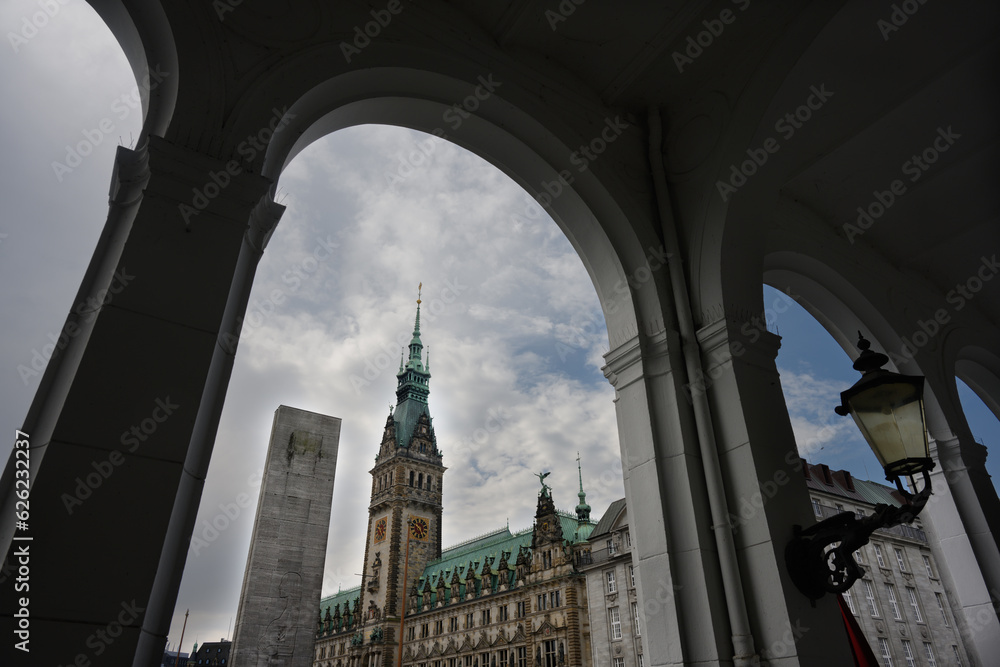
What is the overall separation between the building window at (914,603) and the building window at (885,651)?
131 inches

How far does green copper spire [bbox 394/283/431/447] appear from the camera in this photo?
7256 centimetres

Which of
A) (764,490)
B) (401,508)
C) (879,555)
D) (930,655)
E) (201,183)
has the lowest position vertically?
(764,490)

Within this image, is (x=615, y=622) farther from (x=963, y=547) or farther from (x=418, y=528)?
(x=418, y=528)

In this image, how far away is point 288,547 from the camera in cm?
777

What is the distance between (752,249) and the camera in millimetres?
4613

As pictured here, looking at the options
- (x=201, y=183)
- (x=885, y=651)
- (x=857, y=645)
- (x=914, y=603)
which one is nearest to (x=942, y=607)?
(x=914, y=603)

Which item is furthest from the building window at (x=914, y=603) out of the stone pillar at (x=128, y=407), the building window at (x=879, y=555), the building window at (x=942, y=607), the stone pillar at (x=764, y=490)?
the stone pillar at (x=128, y=407)

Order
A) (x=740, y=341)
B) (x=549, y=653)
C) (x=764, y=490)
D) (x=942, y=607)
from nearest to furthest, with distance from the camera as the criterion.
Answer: (x=764, y=490) < (x=740, y=341) < (x=942, y=607) < (x=549, y=653)

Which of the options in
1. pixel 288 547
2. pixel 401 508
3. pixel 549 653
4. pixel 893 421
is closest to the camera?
pixel 893 421

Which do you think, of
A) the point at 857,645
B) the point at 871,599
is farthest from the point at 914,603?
the point at 857,645

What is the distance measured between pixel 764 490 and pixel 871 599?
3466 cm

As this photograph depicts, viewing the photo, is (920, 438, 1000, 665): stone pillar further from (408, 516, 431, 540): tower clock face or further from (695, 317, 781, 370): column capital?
(408, 516, 431, 540): tower clock face

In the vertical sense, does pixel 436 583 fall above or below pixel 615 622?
above

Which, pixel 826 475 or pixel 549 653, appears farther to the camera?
pixel 549 653
